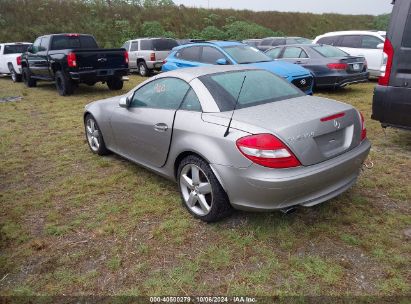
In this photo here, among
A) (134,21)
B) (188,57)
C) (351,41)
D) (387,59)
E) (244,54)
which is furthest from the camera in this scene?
(134,21)

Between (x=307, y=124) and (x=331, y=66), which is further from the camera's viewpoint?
(x=331, y=66)

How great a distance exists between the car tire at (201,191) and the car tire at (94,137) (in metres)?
2.13

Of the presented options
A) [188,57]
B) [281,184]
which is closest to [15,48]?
[188,57]

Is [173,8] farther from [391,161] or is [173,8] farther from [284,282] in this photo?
[284,282]

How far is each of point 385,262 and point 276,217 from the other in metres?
1.04

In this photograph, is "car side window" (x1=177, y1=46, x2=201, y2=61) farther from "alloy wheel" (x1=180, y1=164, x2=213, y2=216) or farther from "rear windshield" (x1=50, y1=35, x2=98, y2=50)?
"alloy wheel" (x1=180, y1=164, x2=213, y2=216)

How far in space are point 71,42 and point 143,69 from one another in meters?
4.65

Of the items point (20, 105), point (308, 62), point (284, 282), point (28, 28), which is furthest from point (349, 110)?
point (28, 28)

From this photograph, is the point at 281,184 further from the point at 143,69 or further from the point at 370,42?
the point at 143,69

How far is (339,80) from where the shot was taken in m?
9.65

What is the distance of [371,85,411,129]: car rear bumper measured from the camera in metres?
4.75

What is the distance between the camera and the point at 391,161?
16.4 ft

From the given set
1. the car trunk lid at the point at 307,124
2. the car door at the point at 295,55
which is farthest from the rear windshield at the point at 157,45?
the car trunk lid at the point at 307,124

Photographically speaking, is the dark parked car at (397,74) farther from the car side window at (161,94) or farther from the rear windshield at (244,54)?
the rear windshield at (244,54)
